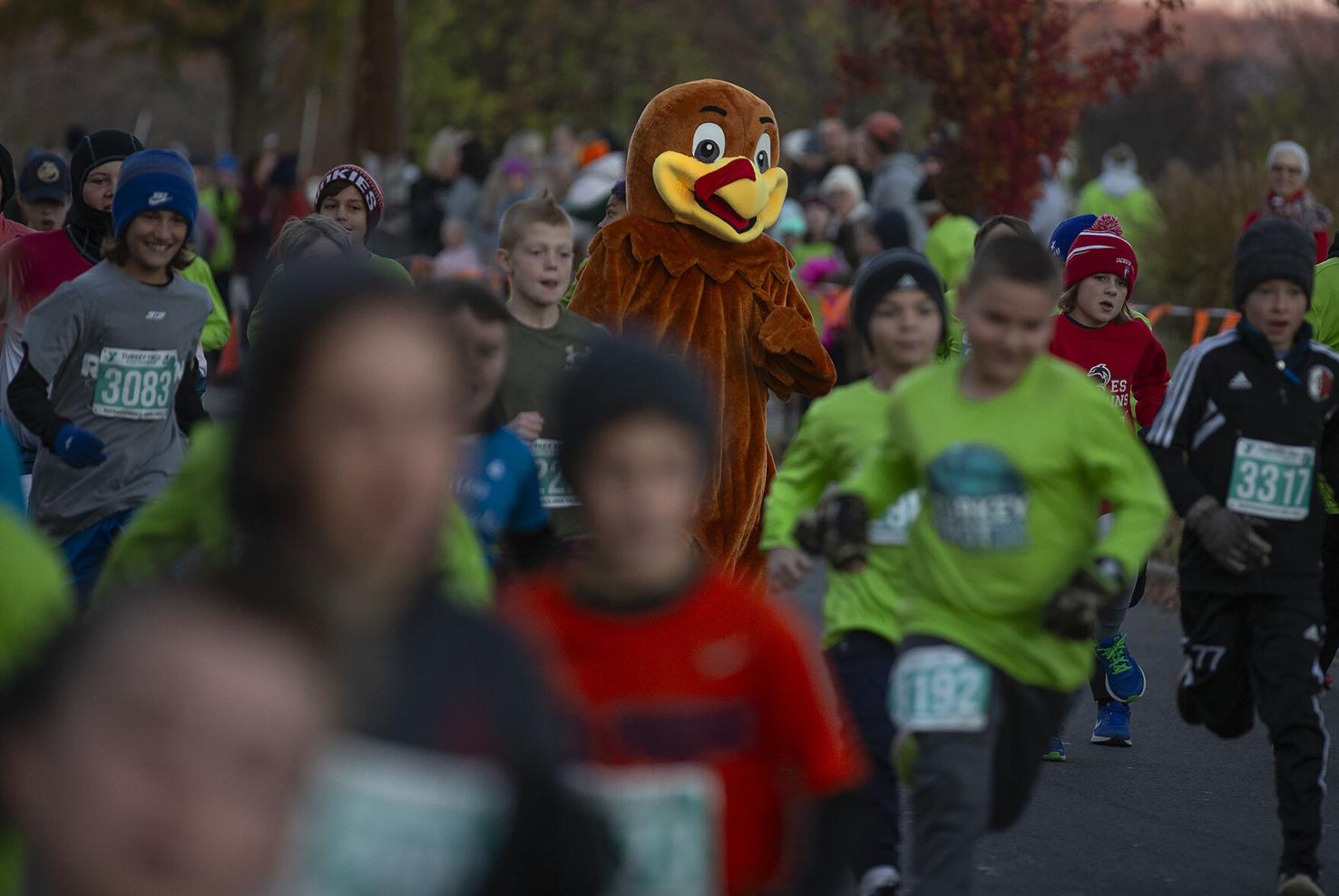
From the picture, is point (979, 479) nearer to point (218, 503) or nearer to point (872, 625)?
point (872, 625)

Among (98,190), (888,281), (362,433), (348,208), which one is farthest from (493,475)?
(98,190)

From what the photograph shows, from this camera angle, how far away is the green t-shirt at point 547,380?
616cm

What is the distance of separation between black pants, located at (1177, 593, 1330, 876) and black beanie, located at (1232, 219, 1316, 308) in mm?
889

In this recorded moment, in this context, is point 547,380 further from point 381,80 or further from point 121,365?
point 381,80

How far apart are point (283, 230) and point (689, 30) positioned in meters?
39.4

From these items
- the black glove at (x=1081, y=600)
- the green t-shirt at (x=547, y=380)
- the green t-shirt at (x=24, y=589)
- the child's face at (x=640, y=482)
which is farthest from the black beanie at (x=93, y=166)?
the child's face at (x=640, y=482)

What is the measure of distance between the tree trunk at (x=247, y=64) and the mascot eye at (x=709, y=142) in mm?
37908

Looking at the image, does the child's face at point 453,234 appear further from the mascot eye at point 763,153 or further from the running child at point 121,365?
the running child at point 121,365

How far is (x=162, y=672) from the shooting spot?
68.9 inches

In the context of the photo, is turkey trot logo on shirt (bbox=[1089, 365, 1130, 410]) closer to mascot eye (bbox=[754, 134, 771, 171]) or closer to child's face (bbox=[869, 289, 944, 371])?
mascot eye (bbox=[754, 134, 771, 171])

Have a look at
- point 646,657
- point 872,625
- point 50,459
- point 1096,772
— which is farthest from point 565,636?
point 1096,772

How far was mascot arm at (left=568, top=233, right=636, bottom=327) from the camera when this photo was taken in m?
7.75

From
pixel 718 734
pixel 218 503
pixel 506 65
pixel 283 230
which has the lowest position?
pixel 718 734

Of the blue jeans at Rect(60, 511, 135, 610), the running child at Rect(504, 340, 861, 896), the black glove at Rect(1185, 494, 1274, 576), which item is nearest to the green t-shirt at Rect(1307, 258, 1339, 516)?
the black glove at Rect(1185, 494, 1274, 576)
